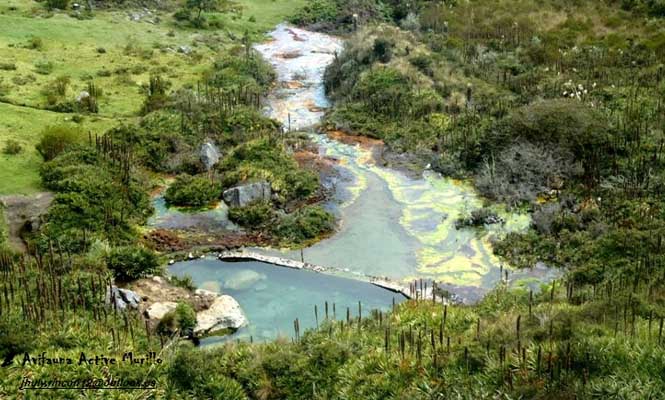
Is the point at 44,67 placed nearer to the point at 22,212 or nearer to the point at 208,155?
the point at 208,155

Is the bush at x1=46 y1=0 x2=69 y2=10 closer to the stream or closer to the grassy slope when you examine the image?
the grassy slope

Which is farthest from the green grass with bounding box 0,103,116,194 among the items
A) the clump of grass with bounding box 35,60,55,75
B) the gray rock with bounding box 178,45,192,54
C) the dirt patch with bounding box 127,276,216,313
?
the gray rock with bounding box 178,45,192,54

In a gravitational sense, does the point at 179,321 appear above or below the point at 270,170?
below

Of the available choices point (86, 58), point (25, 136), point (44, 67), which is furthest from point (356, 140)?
point (86, 58)

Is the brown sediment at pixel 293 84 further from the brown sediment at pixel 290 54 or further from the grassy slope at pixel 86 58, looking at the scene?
Result: the brown sediment at pixel 290 54

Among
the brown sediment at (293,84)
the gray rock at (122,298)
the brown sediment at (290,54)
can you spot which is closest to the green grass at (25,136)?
the gray rock at (122,298)

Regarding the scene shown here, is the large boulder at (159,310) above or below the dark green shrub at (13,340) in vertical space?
below
